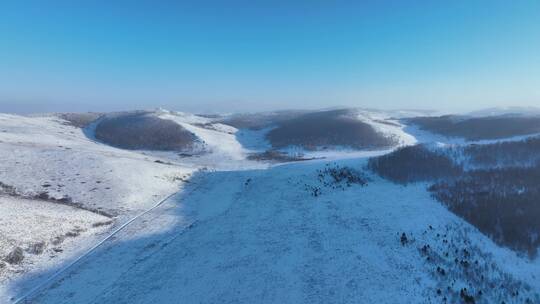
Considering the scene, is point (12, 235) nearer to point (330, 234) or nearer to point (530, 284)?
point (330, 234)

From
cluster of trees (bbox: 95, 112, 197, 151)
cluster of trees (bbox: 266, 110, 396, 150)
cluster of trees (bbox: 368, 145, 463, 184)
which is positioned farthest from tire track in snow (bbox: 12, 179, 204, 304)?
cluster of trees (bbox: 266, 110, 396, 150)

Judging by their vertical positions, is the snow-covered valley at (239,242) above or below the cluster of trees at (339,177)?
below

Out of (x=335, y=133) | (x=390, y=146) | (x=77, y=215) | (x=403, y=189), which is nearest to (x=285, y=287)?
(x=77, y=215)

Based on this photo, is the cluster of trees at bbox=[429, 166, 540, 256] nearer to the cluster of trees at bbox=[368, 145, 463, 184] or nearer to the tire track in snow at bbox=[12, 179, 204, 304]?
the cluster of trees at bbox=[368, 145, 463, 184]

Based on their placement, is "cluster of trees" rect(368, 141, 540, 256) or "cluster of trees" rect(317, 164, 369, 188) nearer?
"cluster of trees" rect(368, 141, 540, 256)

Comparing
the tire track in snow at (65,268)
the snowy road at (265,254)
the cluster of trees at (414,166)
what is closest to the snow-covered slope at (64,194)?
the tire track in snow at (65,268)

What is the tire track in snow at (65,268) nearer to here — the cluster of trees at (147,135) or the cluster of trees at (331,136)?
the cluster of trees at (147,135)
